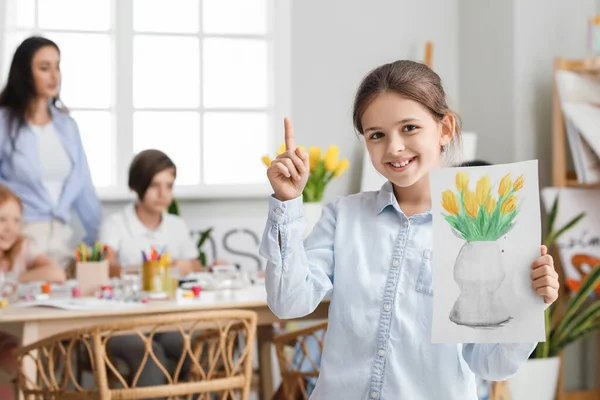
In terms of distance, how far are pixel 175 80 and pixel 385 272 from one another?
2.60 meters

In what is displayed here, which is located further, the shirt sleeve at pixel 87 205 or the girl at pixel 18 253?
the shirt sleeve at pixel 87 205

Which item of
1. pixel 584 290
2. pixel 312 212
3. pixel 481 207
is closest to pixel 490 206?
pixel 481 207

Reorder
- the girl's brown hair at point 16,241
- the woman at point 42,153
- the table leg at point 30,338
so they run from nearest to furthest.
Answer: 1. the table leg at point 30,338
2. the girl's brown hair at point 16,241
3. the woman at point 42,153

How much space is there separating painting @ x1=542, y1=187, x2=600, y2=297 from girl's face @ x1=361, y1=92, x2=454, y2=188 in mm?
2316

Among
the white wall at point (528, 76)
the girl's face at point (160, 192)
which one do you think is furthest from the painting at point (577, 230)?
the girl's face at point (160, 192)

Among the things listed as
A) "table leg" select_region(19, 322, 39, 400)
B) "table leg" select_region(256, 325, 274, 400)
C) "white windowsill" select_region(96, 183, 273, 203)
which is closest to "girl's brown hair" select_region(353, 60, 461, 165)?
"table leg" select_region(19, 322, 39, 400)

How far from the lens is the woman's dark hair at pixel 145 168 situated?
11.2 feet

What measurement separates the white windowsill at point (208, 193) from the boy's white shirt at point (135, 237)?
0.20 m

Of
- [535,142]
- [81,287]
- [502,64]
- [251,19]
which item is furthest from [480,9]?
[81,287]

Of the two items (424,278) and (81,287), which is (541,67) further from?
(424,278)

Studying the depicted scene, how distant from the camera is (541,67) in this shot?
12.6 feet

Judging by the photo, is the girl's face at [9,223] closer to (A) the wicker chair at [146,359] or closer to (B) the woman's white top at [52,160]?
(B) the woman's white top at [52,160]

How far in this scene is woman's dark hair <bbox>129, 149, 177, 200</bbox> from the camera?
3.43 m

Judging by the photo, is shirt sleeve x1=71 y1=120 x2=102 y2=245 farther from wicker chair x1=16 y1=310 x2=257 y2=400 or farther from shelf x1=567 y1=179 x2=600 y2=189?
shelf x1=567 y1=179 x2=600 y2=189
